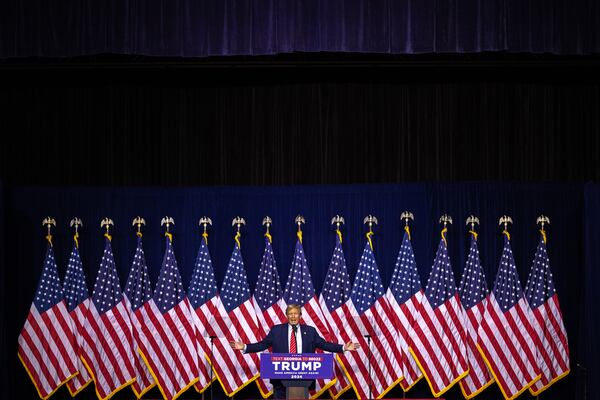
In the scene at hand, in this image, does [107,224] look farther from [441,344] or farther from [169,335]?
[441,344]

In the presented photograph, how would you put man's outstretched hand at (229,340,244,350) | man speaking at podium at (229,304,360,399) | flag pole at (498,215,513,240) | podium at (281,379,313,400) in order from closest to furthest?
podium at (281,379,313,400) → man's outstretched hand at (229,340,244,350) → man speaking at podium at (229,304,360,399) → flag pole at (498,215,513,240)

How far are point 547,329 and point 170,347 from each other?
4.73m

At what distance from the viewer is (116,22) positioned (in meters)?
11.5

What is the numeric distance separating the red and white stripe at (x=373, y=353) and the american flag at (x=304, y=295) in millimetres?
236

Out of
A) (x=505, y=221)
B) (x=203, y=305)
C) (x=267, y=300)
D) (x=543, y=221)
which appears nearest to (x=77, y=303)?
(x=203, y=305)

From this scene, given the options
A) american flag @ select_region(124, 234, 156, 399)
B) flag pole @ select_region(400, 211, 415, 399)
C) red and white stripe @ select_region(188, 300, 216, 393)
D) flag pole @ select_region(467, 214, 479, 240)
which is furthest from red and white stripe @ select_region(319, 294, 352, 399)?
american flag @ select_region(124, 234, 156, 399)

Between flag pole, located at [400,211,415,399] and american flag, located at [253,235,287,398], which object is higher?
flag pole, located at [400,211,415,399]

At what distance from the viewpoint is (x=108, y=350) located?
38.9 feet

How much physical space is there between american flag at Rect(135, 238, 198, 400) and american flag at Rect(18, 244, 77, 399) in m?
0.93

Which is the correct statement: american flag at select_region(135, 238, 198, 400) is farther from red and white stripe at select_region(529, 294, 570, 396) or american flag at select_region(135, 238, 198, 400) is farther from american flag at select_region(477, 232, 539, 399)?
red and white stripe at select_region(529, 294, 570, 396)

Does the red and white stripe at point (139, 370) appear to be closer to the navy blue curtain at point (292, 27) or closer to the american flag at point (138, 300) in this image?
the american flag at point (138, 300)

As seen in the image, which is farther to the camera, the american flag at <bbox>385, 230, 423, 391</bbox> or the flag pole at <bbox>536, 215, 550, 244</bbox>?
the flag pole at <bbox>536, 215, 550, 244</bbox>

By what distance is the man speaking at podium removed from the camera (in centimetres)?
1087

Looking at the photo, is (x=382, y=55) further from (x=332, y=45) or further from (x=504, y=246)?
(x=504, y=246)
